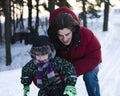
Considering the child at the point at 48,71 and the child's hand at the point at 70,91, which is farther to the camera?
the child at the point at 48,71

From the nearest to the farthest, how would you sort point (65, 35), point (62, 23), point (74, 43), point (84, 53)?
point (62, 23) < point (65, 35) < point (74, 43) < point (84, 53)

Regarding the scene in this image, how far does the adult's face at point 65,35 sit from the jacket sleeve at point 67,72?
344mm

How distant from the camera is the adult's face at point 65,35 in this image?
437 centimetres

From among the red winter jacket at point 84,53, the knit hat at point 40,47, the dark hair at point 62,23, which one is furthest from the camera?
the red winter jacket at point 84,53

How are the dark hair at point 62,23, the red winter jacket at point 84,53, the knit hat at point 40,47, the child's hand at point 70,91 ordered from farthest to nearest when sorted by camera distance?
the red winter jacket at point 84,53 → the dark hair at point 62,23 → the knit hat at point 40,47 → the child's hand at point 70,91

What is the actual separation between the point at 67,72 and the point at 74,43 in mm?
639

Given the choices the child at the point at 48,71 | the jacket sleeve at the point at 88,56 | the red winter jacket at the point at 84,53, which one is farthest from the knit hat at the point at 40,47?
→ the jacket sleeve at the point at 88,56

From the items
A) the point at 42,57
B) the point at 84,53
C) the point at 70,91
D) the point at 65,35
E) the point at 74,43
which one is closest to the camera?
the point at 70,91

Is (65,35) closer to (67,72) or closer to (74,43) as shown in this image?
(74,43)

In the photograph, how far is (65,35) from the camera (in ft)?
14.5

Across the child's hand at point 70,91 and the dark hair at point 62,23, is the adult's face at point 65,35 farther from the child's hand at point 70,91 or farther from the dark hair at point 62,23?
the child's hand at point 70,91

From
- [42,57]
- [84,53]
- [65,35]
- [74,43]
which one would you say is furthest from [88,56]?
[42,57]

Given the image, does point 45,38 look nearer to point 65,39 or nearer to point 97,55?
point 65,39

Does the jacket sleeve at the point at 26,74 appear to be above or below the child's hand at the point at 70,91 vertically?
above
